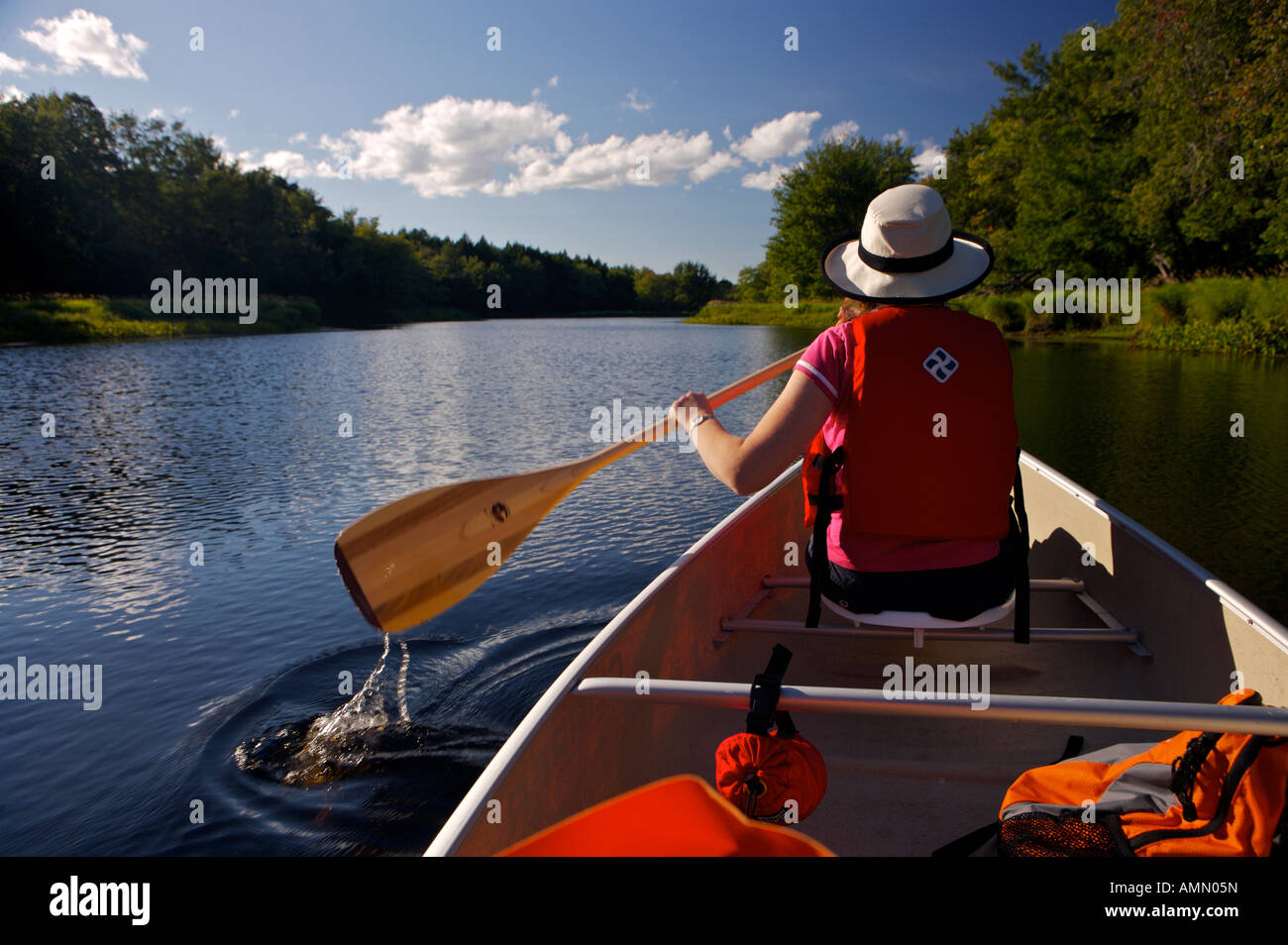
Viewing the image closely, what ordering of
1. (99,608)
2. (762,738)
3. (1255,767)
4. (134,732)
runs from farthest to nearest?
(99,608)
(134,732)
(762,738)
(1255,767)

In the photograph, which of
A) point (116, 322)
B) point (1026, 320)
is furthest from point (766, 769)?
point (116, 322)

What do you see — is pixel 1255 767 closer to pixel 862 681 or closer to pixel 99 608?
pixel 862 681

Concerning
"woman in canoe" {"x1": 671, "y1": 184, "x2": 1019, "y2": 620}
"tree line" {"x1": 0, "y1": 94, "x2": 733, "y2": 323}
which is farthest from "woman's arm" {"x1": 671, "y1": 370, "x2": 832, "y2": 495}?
"tree line" {"x1": 0, "y1": 94, "x2": 733, "y2": 323}

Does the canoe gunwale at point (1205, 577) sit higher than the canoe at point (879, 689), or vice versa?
the canoe gunwale at point (1205, 577)

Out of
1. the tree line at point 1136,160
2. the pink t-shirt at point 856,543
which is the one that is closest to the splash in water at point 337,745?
the pink t-shirt at point 856,543

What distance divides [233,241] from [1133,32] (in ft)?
164

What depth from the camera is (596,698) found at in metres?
1.96

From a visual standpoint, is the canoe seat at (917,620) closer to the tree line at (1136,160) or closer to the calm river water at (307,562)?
the calm river water at (307,562)

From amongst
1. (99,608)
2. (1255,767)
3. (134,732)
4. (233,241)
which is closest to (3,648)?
(99,608)

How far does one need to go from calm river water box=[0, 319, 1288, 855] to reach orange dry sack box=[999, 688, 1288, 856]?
2178 millimetres

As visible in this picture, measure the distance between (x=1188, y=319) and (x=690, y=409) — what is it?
68.8 ft

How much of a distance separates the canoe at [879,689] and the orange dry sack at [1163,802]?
88 millimetres

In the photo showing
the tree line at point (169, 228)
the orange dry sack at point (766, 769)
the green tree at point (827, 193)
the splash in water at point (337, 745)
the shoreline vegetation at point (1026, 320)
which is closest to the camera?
the orange dry sack at point (766, 769)

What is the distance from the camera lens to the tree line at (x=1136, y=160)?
57.1ft
